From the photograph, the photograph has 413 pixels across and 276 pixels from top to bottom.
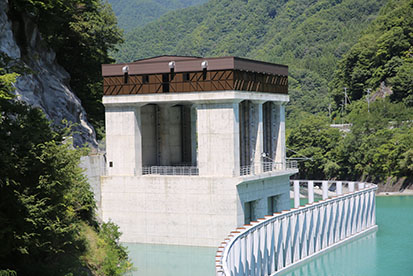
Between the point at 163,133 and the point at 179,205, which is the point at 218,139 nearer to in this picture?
the point at 179,205

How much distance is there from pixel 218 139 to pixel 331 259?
10144 mm

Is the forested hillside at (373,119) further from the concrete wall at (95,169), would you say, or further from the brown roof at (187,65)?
the concrete wall at (95,169)

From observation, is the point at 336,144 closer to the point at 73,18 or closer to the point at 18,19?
the point at 73,18

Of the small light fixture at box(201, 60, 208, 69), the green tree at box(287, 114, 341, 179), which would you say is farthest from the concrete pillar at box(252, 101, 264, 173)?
the green tree at box(287, 114, 341, 179)

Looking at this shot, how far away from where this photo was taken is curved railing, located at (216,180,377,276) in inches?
1209

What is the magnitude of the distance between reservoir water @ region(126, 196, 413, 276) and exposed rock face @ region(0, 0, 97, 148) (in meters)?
9.09

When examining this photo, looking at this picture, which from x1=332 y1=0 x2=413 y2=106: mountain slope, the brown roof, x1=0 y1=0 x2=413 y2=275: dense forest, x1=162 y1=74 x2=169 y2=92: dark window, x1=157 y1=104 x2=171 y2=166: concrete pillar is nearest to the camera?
x1=0 y1=0 x2=413 y2=275: dense forest


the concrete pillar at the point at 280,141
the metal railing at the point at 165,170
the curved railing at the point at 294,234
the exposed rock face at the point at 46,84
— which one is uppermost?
the exposed rock face at the point at 46,84

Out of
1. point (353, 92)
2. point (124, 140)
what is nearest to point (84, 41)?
point (124, 140)

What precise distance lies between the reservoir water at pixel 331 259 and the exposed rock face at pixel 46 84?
909 cm

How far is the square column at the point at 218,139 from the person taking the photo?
4322 cm

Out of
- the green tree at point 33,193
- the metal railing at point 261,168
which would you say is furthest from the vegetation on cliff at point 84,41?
the green tree at point 33,193

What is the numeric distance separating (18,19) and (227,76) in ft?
47.9

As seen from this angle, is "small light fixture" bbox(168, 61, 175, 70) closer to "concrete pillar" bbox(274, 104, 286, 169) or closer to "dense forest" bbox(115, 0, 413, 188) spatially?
"concrete pillar" bbox(274, 104, 286, 169)
